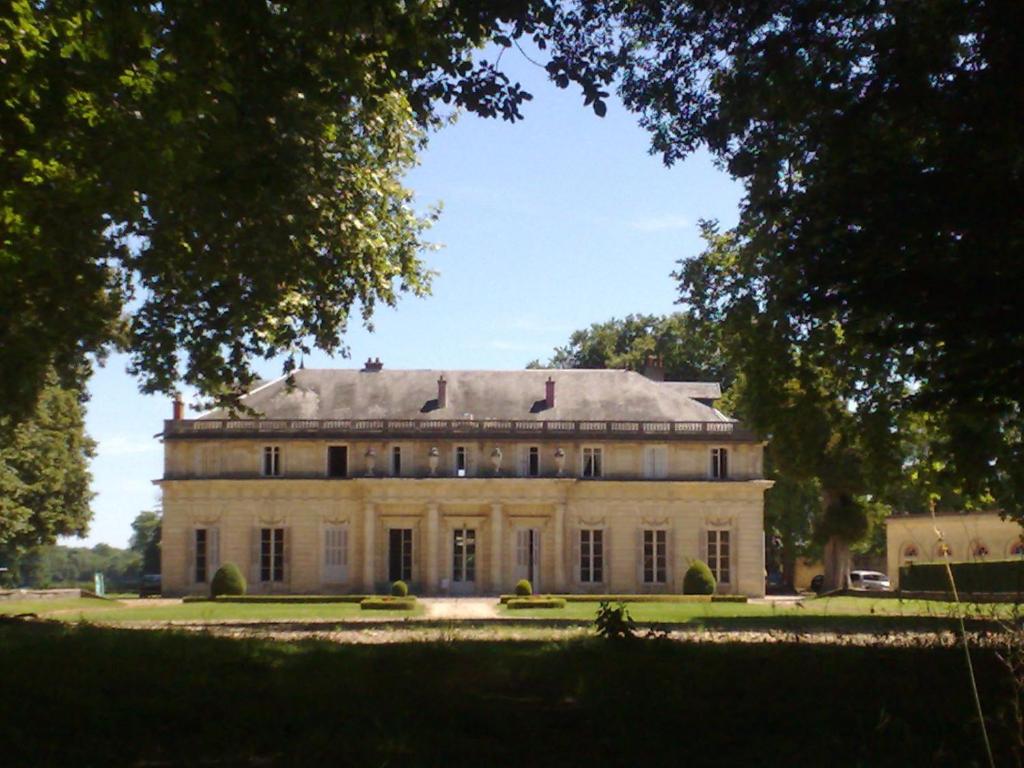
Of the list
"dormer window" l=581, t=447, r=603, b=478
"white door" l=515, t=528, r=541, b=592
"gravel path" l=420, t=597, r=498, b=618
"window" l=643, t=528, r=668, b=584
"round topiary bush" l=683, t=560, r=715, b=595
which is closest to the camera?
"gravel path" l=420, t=597, r=498, b=618

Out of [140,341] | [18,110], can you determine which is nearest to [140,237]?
[140,341]

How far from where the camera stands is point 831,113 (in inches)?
518

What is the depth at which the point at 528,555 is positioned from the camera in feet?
169

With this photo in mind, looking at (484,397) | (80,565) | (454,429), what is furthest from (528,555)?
(80,565)

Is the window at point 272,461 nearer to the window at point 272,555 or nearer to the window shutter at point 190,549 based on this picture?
the window at point 272,555

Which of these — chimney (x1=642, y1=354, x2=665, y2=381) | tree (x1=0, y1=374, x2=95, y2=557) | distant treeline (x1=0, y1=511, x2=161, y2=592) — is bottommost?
distant treeline (x1=0, y1=511, x2=161, y2=592)

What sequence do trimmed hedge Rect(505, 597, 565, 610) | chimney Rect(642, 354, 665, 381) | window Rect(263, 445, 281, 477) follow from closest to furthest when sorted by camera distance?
trimmed hedge Rect(505, 597, 565, 610) < window Rect(263, 445, 281, 477) < chimney Rect(642, 354, 665, 381)

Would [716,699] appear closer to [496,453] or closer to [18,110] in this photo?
[18,110]

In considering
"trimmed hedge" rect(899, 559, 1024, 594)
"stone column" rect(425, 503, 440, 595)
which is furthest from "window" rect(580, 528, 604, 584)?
"trimmed hedge" rect(899, 559, 1024, 594)

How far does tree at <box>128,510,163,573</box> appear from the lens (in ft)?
276

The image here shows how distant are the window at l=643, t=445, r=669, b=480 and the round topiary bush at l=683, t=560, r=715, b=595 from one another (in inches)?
218

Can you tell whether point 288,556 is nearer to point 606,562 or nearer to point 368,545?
point 368,545

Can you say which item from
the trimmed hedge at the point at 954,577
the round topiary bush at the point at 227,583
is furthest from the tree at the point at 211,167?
the round topiary bush at the point at 227,583

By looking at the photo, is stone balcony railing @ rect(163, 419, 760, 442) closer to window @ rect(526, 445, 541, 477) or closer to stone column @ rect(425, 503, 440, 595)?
window @ rect(526, 445, 541, 477)
